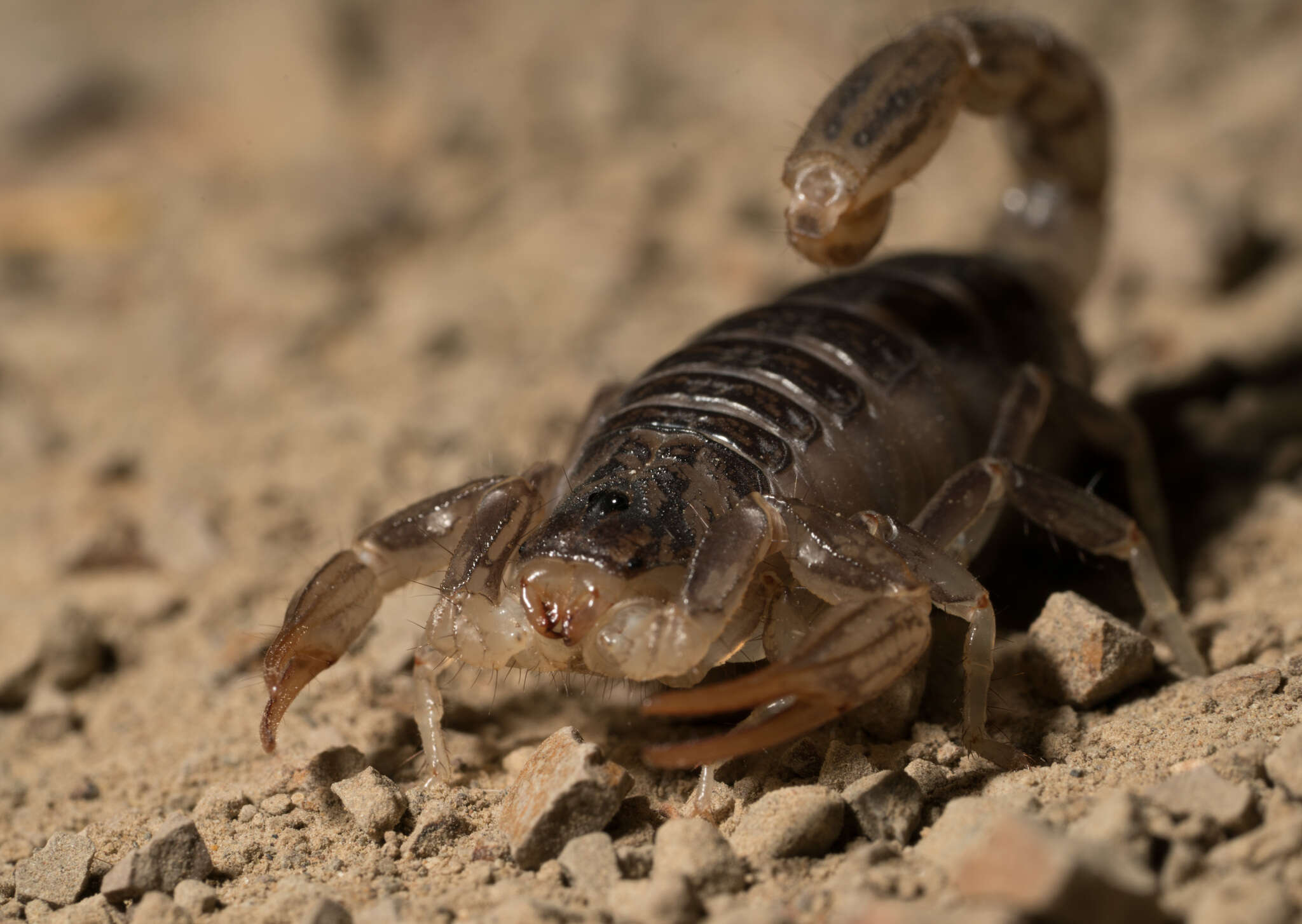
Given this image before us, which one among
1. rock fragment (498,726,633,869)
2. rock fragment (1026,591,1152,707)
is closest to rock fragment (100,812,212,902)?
rock fragment (498,726,633,869)

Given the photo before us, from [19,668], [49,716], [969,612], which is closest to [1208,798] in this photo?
[969,612]

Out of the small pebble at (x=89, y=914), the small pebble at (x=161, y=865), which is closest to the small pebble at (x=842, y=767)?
the small pebble at (x=161, y=865)

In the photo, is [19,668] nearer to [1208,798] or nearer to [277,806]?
[277,806]

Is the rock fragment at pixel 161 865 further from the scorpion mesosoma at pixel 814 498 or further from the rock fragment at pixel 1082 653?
the rock fragment at pixel 1082 653

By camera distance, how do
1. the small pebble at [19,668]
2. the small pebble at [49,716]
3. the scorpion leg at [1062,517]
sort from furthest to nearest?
the small pebble at [19,668] < the small pebble at [49,716] < the scorpion leg at [1062,517]

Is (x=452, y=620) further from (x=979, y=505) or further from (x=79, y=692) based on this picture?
(x=79, y=692)
